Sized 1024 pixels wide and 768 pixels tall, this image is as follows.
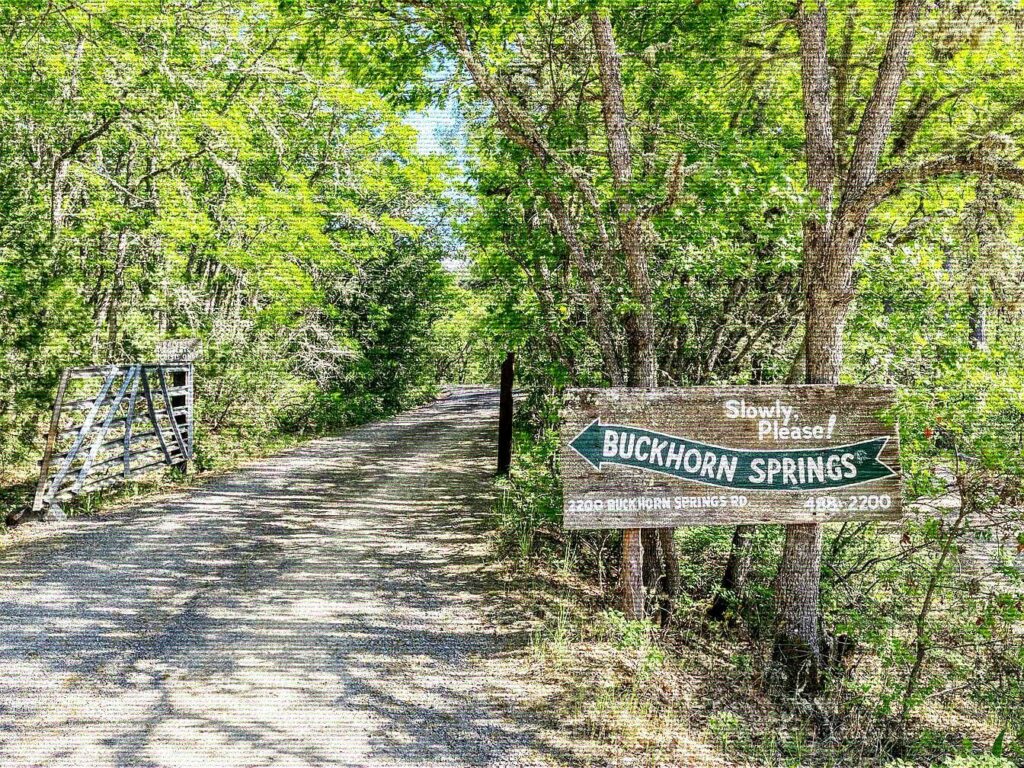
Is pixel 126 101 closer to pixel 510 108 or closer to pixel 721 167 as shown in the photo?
pixel 510 108

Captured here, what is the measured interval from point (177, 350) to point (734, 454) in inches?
328

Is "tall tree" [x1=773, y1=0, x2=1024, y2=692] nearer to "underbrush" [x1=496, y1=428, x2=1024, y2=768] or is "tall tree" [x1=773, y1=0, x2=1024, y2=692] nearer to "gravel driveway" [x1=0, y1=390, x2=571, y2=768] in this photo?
"underbrush" [x1=496, y1=428, x2=1024, y2=768]

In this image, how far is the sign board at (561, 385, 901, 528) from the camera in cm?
437

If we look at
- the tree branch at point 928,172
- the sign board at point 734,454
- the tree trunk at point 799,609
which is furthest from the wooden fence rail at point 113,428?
the tree branch at point 928,172

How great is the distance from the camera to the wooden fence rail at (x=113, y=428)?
716 centimetres

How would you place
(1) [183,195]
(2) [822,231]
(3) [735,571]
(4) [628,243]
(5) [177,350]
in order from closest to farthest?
1. (2) [822,231]
2. (4) [628,243]
3. (3) [735,571]
4. (5) [177,350]
5. (1) [183,195]

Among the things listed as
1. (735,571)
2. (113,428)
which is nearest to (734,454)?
(735,571)

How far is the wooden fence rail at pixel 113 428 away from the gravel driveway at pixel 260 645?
58 cm

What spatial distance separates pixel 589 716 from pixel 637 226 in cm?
340

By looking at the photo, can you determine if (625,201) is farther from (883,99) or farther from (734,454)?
(734,454)

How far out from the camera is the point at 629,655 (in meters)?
4.67

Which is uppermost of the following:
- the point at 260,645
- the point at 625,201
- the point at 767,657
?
the point at 625,201

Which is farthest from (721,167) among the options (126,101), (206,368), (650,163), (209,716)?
(206,368)

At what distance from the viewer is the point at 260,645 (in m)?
4.51
